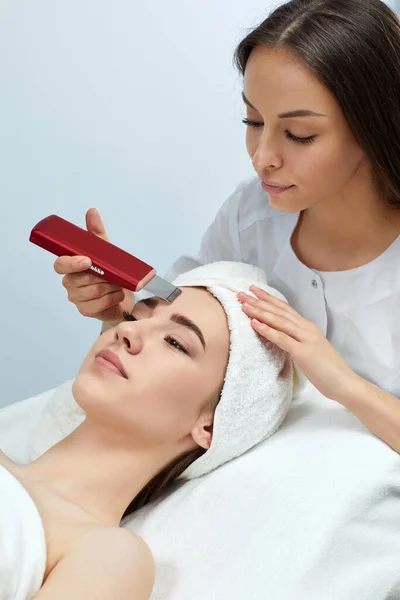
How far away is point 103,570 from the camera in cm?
114

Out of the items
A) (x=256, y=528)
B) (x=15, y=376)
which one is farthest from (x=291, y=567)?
(x=15, y=376)

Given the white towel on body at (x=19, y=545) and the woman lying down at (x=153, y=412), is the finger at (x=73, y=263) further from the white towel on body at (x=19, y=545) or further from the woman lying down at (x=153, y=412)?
the white towel on body at (x=19, y=545)

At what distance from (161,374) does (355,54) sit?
62 cm

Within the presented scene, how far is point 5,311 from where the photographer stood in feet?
7.55

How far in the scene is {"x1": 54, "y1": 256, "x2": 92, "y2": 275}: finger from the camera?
1.47m

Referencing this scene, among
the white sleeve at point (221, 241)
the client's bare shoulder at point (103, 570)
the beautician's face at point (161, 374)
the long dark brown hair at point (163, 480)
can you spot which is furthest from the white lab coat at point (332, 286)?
the client's bare shoulder at point (103, 570)

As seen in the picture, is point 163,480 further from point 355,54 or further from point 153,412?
point 355,54

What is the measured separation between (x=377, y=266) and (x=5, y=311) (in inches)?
44.1

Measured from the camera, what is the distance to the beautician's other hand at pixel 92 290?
149 cm

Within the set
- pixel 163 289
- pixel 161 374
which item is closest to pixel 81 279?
pixel 163 289

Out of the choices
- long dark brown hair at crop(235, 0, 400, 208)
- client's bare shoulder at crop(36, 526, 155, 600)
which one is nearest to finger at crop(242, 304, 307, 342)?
long dark brown hair at crop(235, 0, 400, 208)

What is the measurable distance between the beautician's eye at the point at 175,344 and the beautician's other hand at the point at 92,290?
0.64 feet

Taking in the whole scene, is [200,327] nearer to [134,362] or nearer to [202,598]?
[134,362]

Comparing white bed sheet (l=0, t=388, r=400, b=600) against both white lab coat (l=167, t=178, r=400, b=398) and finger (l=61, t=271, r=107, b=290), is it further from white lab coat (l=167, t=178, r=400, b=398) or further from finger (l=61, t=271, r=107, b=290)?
finger (l=61, t=271, r=107, b=290)
